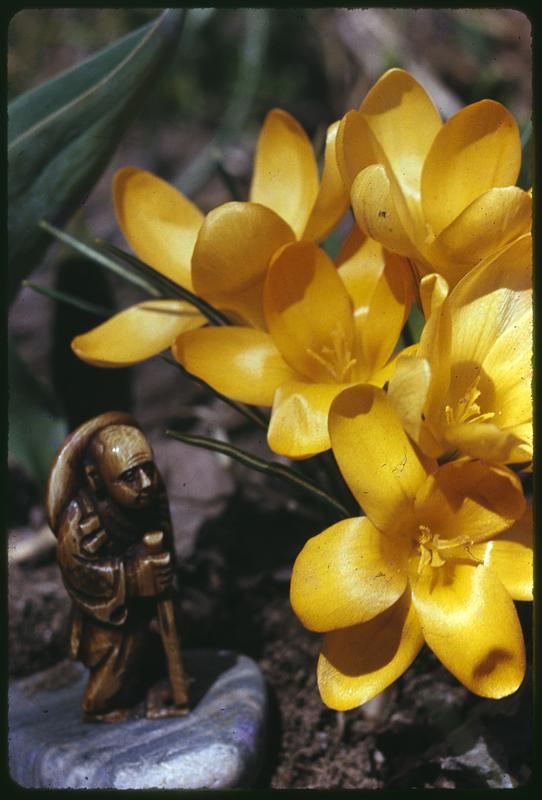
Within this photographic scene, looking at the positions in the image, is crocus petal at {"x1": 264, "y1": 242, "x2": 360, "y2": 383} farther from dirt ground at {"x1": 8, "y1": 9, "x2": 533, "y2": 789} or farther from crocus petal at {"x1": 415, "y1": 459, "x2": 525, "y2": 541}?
dirt ground at {"x1": 8, "y1": 9, "x2": 533, "y2": 789}

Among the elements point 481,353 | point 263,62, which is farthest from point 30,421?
point 263,62

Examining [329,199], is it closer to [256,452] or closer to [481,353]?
[481,353]

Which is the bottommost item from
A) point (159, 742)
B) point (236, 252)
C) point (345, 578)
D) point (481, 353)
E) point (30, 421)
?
point (159, 742)

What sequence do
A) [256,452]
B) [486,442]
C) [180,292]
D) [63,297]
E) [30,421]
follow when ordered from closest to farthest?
[486,442], [180,292], [63,297], [30,421], [256,452]

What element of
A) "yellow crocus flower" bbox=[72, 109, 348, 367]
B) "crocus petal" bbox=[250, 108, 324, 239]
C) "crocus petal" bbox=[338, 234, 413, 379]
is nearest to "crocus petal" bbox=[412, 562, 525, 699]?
"crocus petal" bbox=[338, 234, 413, 379]

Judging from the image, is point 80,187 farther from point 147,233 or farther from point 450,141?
point 450,141

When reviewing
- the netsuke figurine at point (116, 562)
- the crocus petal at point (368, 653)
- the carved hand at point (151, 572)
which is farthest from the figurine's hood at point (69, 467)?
the crocus petal at point (368, 653)
